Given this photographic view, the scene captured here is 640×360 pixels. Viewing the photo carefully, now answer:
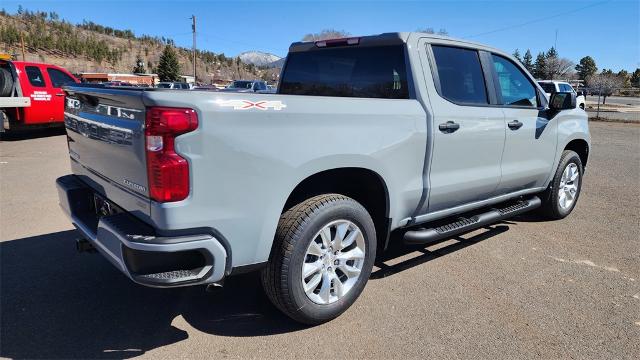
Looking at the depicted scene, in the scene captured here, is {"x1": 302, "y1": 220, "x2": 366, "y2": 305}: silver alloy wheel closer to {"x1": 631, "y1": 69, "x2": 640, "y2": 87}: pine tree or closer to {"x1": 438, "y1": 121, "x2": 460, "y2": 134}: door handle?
{"x1": 438, "y1": 121, "x2": 460, "y2": 134}: door handle

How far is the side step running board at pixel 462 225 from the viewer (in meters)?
3.56

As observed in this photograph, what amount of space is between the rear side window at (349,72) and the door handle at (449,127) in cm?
38

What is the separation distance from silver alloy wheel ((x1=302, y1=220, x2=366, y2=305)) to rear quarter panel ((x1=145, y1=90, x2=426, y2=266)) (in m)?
0.39

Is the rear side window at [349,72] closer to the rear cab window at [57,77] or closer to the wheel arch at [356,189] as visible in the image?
the wheel arch at [356,189]

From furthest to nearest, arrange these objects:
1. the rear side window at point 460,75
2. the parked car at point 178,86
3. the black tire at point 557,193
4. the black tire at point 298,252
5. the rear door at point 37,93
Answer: the rear door at point 37,93 → the black tire at point 557,193 → the parked car at point 178,86 → the rear side window at point 460,75 → the black tire at point 298,252

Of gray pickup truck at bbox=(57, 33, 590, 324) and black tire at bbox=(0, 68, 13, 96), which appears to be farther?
black tire at bbox=(0, 68, 13, 96)

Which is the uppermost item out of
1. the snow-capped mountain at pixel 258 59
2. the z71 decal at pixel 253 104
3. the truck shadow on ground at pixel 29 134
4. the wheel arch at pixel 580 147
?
the snow-capped mountain at pixel 258 59

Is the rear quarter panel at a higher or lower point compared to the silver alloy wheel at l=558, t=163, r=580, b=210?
higher

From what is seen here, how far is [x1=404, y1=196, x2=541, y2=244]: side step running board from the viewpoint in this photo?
356cm

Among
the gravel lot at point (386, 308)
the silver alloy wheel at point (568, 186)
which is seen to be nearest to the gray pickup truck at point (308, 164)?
the gravel lot at point (386, 308)

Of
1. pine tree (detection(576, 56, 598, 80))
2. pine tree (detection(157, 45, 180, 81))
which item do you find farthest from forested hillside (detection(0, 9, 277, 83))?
pine tree (detection(576, 56, 598, 80))

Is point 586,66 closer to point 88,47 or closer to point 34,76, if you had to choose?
point 88,47

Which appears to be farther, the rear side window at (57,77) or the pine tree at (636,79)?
the pine tree at (636,79)

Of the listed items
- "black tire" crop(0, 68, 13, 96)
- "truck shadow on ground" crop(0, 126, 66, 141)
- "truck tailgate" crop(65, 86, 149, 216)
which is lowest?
"truck shadow on ground" crop(0, 126, 66, 141)
